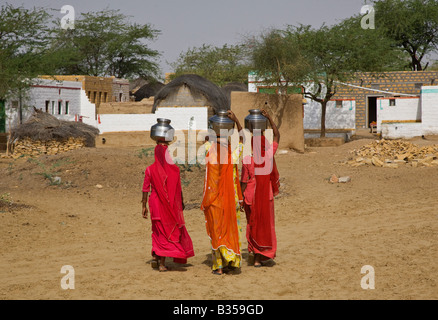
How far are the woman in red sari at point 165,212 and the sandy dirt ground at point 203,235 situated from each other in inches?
8.7

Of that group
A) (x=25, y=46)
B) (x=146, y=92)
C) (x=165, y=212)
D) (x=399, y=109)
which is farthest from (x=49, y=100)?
(x=165, y=212)

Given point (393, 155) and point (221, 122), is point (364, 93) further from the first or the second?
point (221, 122)

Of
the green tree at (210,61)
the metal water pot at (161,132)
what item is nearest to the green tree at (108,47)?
the green tree at (210,61)

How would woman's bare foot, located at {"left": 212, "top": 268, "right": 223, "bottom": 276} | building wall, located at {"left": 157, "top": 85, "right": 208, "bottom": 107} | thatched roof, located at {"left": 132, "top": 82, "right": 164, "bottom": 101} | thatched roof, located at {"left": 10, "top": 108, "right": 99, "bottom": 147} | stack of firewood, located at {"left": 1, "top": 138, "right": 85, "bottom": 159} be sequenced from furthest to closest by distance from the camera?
thatched roof, located at {"left": 132, "top": 82, "right": 164, "bottom": 101} < building wall, located at {"left": 157, "top": 85, "right": 208, "bottom": 107} < thatched roof, located at {"left": 10, "top": 108, "right": 99, "bottom": 147} < stack of firewood, located at {"left": 1, "top": 138, "right": 85, "bottom": 159} < woman's bare foot, located at {"left": 212, "top": 268, "right": 223, "bottom": 276}

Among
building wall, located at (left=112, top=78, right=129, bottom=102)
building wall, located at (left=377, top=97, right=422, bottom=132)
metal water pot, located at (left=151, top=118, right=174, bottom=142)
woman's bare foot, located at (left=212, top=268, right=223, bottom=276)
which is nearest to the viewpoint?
woman's bare foot, located at (left=212, top=268, right=223, bottom=276)

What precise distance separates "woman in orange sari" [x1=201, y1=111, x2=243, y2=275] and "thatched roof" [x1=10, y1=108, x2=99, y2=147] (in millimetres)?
16500

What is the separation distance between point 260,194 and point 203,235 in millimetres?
2881

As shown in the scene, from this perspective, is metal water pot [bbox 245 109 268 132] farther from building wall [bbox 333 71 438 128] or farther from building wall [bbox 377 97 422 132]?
building wall [bbox 333 71 438 128]

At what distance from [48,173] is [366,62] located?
600 inches

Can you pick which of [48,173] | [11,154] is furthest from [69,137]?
[48,173]

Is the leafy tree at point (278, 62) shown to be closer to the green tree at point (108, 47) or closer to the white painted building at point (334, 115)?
the white painted building at point (334, 115)

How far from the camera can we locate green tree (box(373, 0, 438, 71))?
40.2 metres

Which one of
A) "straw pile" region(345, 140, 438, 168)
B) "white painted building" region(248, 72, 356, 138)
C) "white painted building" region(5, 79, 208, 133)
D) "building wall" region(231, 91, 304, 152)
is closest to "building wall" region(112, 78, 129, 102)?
"white painted building" region(5, 79, 208, 133)

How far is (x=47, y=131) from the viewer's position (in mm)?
22406
